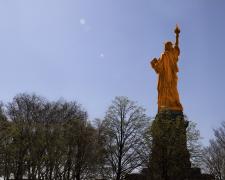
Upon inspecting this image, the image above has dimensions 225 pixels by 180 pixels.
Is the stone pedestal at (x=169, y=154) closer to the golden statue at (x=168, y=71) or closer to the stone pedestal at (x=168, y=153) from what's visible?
the stone pedestal at (x=168, y=153)

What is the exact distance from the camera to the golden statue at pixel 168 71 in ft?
128

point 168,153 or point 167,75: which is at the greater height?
point 167,75

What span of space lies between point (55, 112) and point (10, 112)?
13.2 feet

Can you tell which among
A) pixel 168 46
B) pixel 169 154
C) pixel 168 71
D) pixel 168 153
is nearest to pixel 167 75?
pixel 168 71

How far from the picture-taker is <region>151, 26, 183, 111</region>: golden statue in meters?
39.0

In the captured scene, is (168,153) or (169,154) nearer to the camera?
(169,154)

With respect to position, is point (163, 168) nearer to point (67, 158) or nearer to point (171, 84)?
point (67, 158)

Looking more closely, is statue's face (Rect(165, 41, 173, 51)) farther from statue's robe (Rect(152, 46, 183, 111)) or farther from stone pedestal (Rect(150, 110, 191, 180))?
stone pedestal (Rect(150, 110, 191, 180))

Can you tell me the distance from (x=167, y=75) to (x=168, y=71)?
0.38 meters

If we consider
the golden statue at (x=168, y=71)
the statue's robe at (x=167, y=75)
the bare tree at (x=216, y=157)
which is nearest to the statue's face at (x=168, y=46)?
the golden statue at (x=168, y=71)

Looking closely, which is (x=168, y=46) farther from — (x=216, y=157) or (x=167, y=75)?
(x=216, y=157)

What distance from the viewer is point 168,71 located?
39.8 metres

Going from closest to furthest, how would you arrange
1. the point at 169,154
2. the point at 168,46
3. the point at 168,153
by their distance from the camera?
the point at 169,154 → the point at 168,153 → the point at 168,46

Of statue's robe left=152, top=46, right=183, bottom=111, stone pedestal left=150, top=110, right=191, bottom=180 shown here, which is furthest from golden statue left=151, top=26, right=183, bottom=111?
stone pedestal left=150, top=110, right=191, bottom=180
